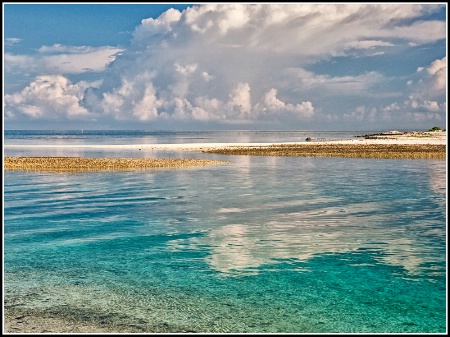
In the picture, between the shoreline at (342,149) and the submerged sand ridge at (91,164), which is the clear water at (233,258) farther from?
the shoreline at (342,149)

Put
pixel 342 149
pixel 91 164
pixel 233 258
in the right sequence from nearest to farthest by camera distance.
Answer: pixel 233 258 < pixel 91 164 < pixel 342 149

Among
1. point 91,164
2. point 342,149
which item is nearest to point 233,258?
point 91,164

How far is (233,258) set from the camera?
19.8m

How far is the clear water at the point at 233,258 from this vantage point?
566 inches

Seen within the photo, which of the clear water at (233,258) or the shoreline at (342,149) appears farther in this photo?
the shoreline at (342,149)

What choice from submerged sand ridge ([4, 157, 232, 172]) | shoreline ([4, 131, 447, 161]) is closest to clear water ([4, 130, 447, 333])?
submerged sand ridge ([4, 157, 232, 172])

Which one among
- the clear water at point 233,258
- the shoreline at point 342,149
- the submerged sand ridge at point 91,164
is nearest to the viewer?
the clear water at point 233,258

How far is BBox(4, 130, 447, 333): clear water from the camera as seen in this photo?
14383mm

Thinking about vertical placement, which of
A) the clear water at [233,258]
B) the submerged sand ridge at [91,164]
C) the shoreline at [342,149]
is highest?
the shoreline at [342,149]

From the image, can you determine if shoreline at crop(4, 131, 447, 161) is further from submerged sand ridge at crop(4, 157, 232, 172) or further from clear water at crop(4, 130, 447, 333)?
clear water at crop(4, 130, 447, 333)

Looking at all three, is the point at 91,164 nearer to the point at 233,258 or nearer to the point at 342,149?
the point at 233,258

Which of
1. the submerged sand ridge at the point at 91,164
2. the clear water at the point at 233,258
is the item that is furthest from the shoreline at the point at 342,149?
the clear water at the point at 233,258

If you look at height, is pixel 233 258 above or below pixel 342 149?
below

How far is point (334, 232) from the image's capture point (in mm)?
24156
